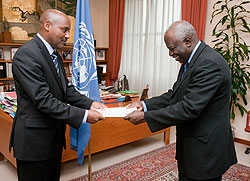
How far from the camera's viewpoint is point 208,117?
4.82ft

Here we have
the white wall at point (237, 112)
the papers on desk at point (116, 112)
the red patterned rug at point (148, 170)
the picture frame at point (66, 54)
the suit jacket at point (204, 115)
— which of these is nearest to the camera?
the suit jacket at point (204, 115)

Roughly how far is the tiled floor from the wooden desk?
232 millimetres

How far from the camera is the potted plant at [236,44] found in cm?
378

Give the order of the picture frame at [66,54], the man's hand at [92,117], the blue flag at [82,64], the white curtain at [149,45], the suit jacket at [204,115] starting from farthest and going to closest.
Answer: the picture frame at [66,54]
the white curtain at [149,45]
the blue flag at [82,64]
the man's hand at [92,117]
the suit jacket at [204,115]

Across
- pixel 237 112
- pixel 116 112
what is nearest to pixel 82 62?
pixel 116 112

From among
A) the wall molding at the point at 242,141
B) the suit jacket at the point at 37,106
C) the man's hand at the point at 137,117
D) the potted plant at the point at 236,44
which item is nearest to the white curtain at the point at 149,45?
the potted plant at the point at 236,44

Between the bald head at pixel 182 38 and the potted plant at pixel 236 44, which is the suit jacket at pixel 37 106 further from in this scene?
the potted plant at pixel 236 44

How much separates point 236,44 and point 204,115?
2.96 meters

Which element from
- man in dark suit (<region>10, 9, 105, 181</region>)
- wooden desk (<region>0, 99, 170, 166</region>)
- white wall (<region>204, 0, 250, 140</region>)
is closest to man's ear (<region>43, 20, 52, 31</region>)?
man in dark suit (<region>10, 9, 105, 181</region>)

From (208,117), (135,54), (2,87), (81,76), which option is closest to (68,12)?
(135,54)

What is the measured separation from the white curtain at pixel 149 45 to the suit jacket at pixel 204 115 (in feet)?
11.8

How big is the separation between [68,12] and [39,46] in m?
4.62

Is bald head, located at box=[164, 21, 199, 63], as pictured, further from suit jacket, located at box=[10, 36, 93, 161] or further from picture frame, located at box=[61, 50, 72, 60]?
picture frame, located at box=[61, 50, 72, 60]

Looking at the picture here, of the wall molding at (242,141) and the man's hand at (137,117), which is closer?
the man's hand at (137,117)
